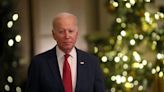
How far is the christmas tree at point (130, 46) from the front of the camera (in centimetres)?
319

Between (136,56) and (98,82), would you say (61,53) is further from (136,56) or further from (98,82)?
(136,56)

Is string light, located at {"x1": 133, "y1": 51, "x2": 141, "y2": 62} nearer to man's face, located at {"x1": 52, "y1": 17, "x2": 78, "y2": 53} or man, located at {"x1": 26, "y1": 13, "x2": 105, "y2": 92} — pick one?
man, located at {"x1": 26, "y1": 13, "x2": 105, "y2": 92}

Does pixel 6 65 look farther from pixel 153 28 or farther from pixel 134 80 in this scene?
pixel 153 28

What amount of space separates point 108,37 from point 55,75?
153 centimetres

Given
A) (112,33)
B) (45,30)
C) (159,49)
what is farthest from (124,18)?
(45,30)

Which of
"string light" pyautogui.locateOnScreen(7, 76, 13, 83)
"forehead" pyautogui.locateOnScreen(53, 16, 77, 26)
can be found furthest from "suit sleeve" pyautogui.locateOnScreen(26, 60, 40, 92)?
"string light" pyautogui.locateOnScreen(7, 76, 13, 83)

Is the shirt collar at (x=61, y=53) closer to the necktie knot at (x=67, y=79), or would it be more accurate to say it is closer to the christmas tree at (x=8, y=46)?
the necktie knot at (x=67, y=79)

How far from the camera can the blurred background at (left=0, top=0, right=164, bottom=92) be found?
3.01 meters

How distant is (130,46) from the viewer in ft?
10.7

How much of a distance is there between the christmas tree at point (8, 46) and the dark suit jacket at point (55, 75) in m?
1.12

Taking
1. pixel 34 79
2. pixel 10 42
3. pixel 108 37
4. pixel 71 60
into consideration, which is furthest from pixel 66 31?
pixel 108 37

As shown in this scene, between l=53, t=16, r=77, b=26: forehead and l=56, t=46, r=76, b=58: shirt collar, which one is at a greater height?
l=53, t=16, r=77, b=26: forehead

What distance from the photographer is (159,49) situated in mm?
→ 3396

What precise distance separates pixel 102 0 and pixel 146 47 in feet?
2.06
